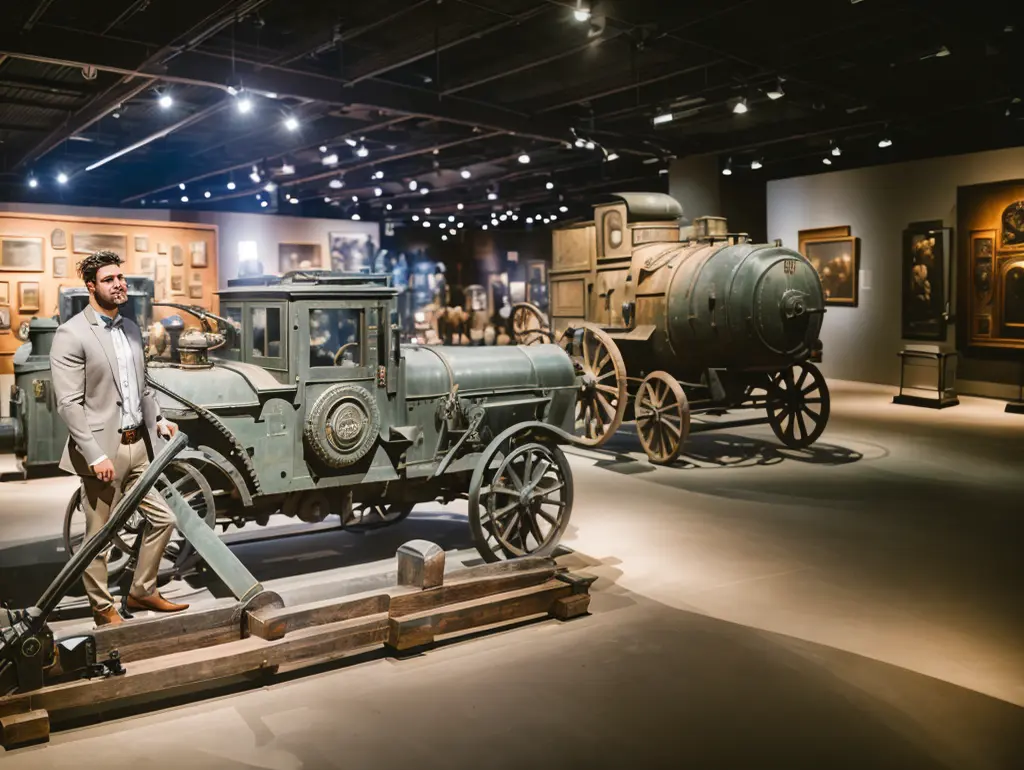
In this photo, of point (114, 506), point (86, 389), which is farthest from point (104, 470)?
point (86, 389)

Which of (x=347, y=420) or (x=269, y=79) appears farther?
(x=269, y=79)

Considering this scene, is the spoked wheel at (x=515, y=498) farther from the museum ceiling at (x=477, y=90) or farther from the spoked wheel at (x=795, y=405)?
the spoked wheel at (x=795, y=405)

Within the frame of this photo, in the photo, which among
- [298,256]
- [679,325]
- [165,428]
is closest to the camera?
[165,428]

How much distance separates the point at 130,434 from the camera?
5148mm

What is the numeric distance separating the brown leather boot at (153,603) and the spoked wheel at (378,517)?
7.03 feet

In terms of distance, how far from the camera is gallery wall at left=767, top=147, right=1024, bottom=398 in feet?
53.6

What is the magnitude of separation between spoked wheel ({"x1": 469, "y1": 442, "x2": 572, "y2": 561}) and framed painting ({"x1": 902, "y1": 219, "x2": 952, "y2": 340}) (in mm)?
12355

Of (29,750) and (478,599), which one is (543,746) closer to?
(478,599)

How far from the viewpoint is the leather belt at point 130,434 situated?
512cm

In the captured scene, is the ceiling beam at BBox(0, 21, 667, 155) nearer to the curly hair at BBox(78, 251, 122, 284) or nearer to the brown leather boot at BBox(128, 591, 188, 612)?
the curly hair at BBox(78, 251, 122, 284)

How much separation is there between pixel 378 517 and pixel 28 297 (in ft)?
30.0

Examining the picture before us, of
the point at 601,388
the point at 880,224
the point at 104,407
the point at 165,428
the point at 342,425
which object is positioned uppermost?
the point at 880,224

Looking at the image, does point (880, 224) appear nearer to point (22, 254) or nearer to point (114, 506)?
point (22, 254)

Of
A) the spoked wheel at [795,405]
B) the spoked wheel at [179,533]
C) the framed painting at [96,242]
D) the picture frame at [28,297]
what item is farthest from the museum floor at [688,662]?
the framed painting at [96,242]
